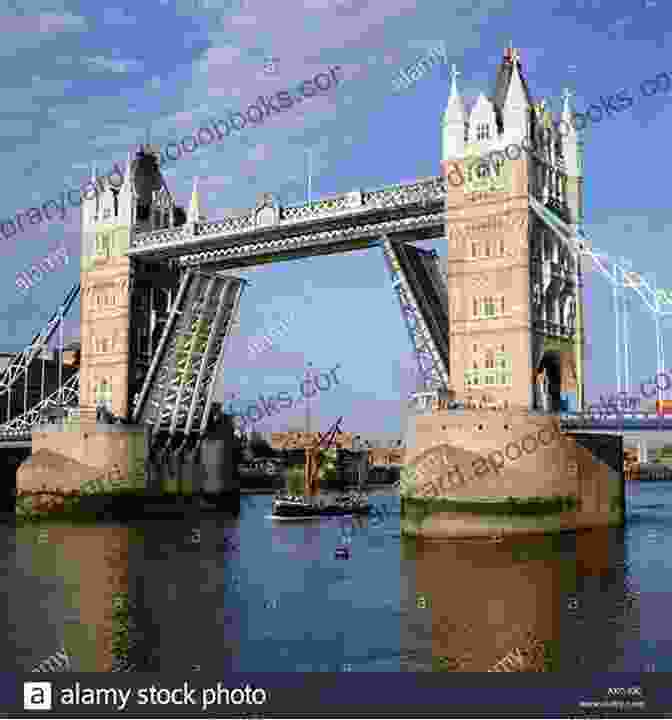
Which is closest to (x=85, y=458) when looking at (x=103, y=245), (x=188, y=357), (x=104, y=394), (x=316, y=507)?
(x=104, y=394)

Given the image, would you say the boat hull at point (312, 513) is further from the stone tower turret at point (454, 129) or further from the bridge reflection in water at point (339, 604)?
the stone tower turret at point (454, 129)

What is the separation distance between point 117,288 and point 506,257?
38.3m

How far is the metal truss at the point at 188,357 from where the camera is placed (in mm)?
83750

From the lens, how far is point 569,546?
179 ft

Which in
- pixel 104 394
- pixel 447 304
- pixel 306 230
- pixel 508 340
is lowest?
pixel 104 394

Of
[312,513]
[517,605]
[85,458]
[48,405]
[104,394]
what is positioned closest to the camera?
[517,605]

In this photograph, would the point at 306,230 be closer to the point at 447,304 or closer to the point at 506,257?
the point at 447,304

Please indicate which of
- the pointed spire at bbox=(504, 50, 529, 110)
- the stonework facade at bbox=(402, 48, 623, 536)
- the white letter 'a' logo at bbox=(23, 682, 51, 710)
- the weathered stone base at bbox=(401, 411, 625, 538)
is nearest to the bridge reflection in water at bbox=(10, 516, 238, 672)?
the white letter 'a' logo at bbox=(23, 682, 51, 710)

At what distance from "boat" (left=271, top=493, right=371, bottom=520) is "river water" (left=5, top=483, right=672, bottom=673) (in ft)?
66.0

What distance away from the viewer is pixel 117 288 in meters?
84.9

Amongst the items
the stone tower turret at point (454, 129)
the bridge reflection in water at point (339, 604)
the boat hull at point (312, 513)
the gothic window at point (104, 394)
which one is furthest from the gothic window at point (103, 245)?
the stone tower turret at point (454, 129)

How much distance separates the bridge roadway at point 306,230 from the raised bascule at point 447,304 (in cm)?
14

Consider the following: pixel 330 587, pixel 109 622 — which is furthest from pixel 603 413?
pixel 109 622

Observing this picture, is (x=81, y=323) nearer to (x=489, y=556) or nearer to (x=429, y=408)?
(x=429, y=408)
